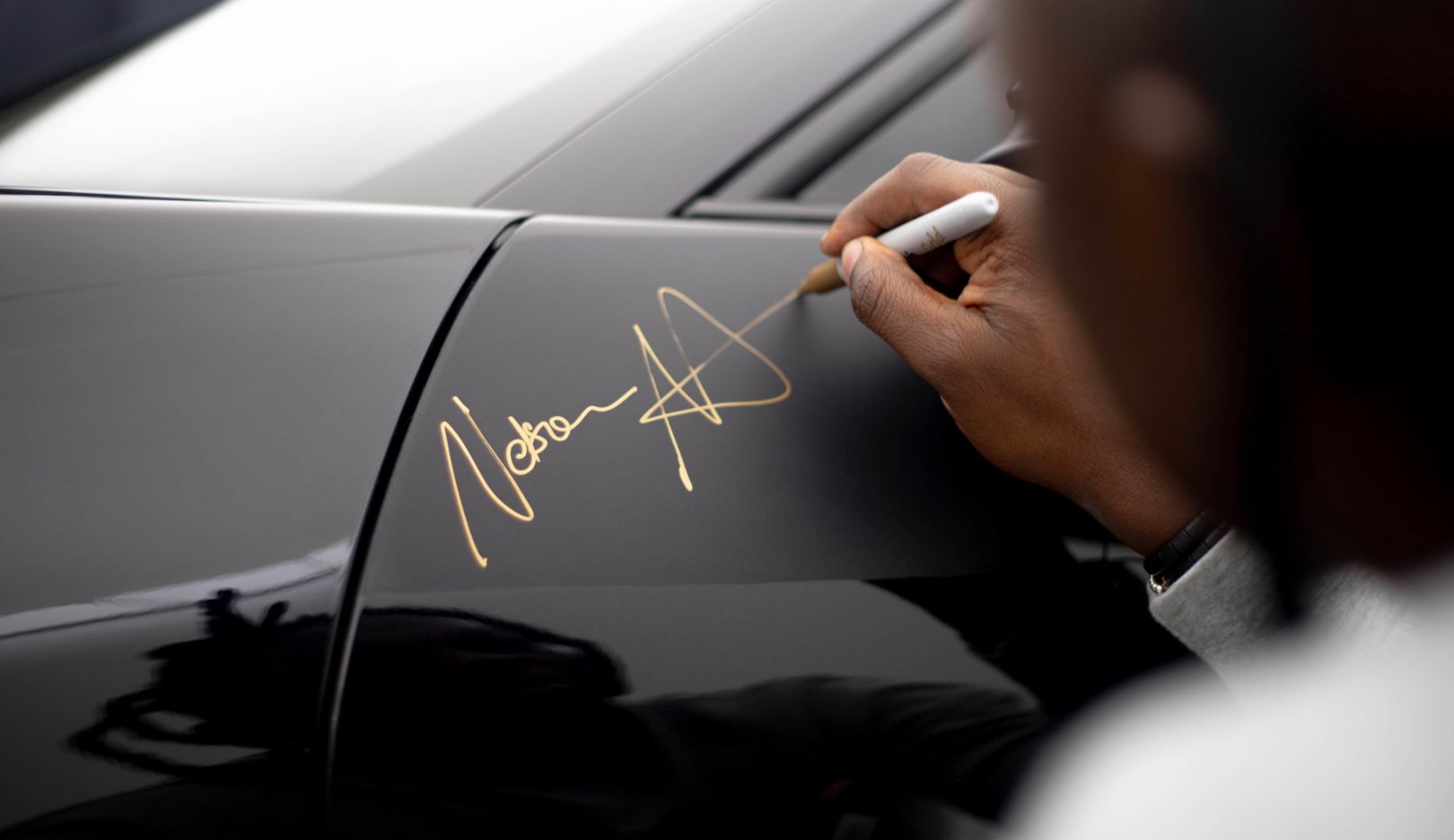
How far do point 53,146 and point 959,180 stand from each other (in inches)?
33.7

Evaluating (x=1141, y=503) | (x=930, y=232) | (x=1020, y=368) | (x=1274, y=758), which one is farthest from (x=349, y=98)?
(x=1274, y=758)

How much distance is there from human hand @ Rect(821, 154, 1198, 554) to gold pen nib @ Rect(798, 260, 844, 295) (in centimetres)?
5

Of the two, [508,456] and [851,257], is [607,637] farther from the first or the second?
[851,257]

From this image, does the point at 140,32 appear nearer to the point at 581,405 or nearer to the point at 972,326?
the point at 581,405

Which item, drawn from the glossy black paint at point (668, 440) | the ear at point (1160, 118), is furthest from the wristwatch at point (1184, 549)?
the ear at point (1160, 118)

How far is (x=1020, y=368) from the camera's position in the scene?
823 mm

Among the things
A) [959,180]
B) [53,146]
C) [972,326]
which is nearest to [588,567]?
[972,326]

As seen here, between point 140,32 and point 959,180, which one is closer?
point 959,180

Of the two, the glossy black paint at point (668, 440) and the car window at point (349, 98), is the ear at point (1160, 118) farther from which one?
the car window at point (349, 98)

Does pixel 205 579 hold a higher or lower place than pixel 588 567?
higher

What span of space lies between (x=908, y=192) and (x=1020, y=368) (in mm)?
213

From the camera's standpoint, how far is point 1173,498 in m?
0.80

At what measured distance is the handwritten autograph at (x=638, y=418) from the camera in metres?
0.73

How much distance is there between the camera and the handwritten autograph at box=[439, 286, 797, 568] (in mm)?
733
